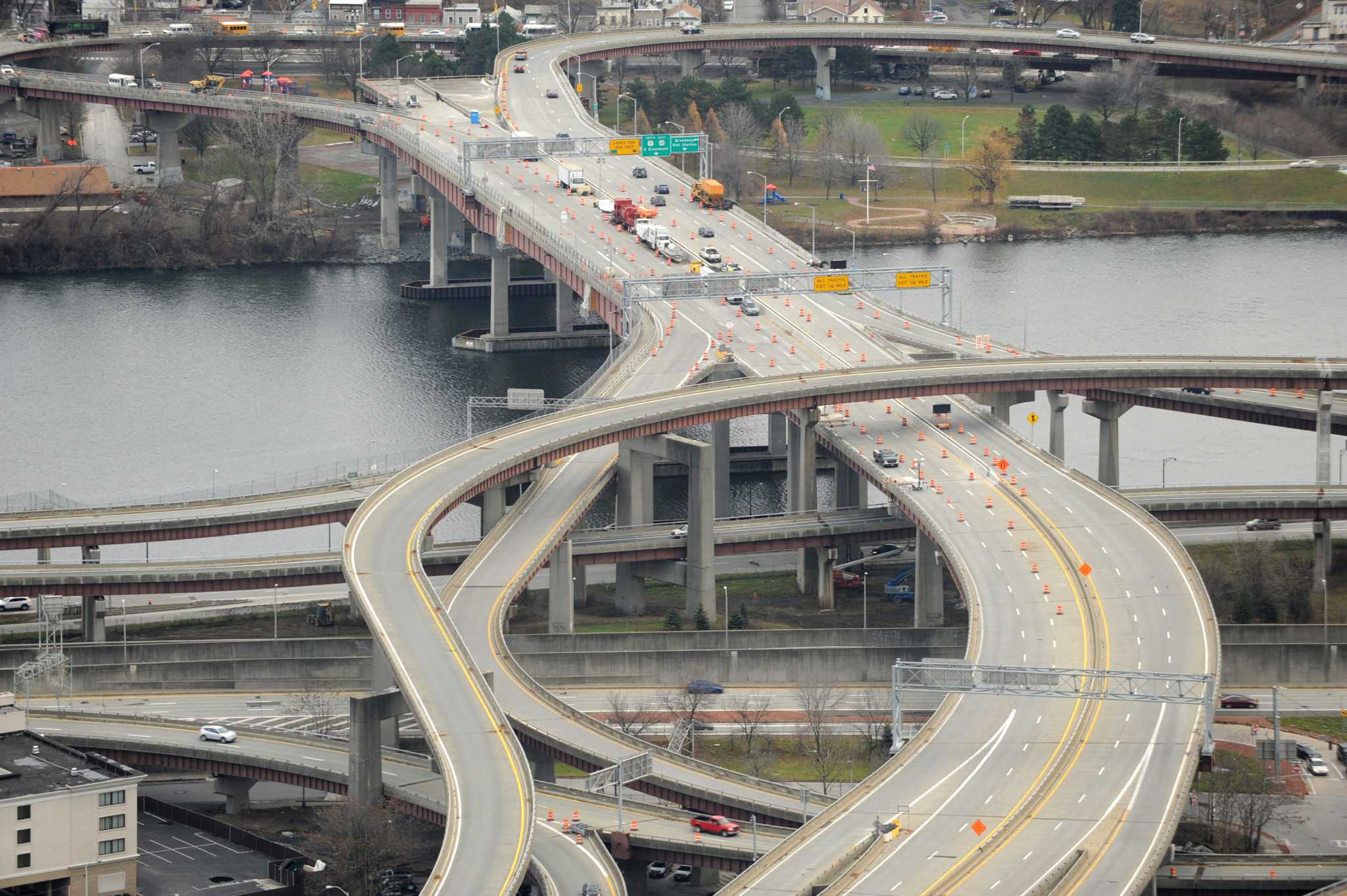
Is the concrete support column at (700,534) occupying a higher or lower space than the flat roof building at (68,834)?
higher

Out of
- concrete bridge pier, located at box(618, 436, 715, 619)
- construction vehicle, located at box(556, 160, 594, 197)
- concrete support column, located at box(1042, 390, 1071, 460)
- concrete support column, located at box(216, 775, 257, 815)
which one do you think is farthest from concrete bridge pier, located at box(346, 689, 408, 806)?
construction vehicle, located at box(556, 160, 594, 197)

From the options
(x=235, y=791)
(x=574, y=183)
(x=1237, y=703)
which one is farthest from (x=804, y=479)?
(x=574, y=183)

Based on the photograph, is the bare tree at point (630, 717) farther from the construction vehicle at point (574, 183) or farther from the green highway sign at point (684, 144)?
the green highway sign at point (684, 144)

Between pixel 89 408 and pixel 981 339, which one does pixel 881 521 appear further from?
pixel 89 408

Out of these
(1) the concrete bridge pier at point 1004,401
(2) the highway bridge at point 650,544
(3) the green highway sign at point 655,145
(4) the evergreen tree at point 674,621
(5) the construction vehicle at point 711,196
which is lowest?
(4) the evergreen tree at point 674,621

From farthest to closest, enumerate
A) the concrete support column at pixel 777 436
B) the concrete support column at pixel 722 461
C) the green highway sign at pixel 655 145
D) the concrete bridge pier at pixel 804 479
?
the green highway sign at pixel 655 145 < the concrete support column at pixel 777 436 < the concrete support column at pixel 722 461 < the concrete bridge pier at pixel 804 479

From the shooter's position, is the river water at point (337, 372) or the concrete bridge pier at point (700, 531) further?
the river water at point (337, 372)

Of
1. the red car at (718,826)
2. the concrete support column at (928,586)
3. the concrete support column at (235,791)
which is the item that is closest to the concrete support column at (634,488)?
the concrete support column at (928,586)

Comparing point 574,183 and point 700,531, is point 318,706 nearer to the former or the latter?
point 700,531
